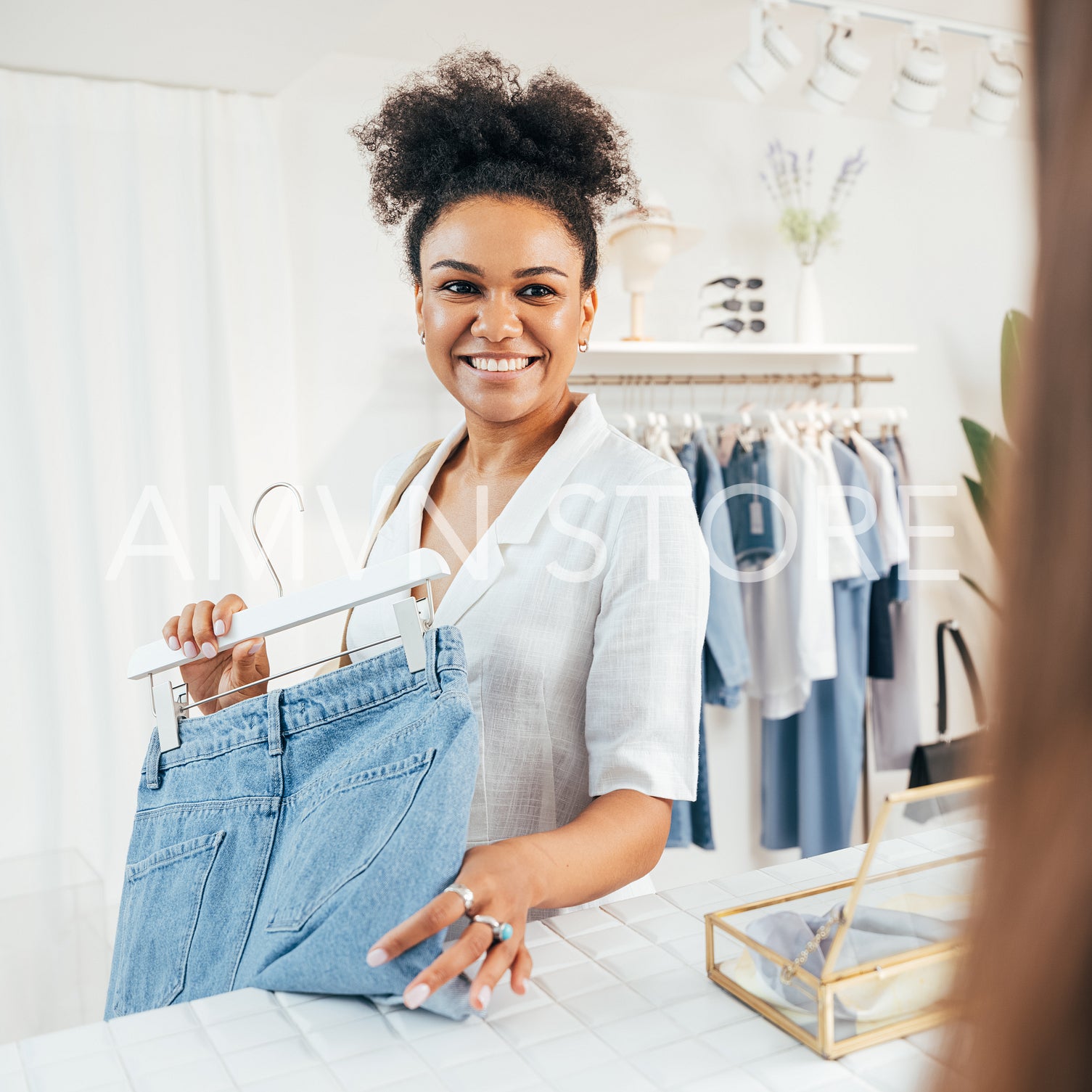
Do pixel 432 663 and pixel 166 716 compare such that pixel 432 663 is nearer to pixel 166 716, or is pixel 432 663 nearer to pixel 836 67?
pixel 166 716

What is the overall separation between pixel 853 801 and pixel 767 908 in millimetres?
2054

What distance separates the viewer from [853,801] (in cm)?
255

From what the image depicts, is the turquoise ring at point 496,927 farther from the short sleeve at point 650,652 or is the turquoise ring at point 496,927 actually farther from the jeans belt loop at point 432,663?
the short sleeve at point 650,652

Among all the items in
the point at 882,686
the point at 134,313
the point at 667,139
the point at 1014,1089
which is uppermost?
the point at 667,139

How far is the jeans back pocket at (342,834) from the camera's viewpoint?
0.69 meters

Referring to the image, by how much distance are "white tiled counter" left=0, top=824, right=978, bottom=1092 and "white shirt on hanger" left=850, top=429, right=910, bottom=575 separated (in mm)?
2042

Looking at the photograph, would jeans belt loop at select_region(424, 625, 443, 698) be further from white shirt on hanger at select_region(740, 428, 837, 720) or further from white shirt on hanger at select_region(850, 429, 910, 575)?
white shirt on hanger at select_region(850, 429, 910, 575)

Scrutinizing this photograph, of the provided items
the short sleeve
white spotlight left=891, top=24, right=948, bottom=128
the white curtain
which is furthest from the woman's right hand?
white spotlight left=891, top=24, right=948, bottom=128

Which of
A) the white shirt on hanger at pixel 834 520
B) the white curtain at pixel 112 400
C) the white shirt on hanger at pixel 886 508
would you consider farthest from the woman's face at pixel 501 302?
the white shirt on hanger at pixel 886 508

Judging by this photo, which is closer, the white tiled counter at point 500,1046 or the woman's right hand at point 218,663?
the white tiled counter at point 500,1046

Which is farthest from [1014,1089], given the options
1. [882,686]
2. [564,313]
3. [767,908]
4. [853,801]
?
[882,686]

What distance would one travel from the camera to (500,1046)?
588 mm

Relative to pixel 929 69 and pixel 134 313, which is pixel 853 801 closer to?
pixel 929 69

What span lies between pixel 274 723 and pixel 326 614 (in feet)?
0.36
